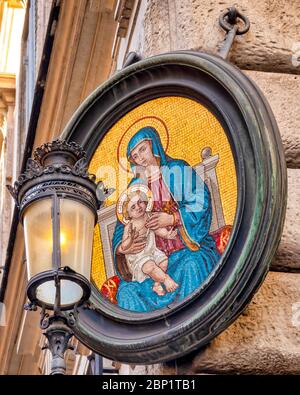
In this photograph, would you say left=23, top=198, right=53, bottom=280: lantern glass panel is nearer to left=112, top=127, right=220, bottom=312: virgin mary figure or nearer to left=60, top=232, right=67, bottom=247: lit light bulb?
left=60, top=232, right=67, bottom=247: lit light bulb

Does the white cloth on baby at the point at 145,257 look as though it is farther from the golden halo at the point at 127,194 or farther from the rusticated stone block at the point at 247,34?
the rusticated stone block at the point at 247,34

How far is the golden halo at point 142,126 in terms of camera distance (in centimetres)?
721

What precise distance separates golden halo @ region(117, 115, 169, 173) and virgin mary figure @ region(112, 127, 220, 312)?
0.03 m

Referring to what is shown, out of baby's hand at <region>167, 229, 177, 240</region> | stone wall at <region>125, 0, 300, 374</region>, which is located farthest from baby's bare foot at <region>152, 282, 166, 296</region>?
stone wall at <region>125, 0, 300, 374</region>

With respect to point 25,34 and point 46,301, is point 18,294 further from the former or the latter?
point 46,301

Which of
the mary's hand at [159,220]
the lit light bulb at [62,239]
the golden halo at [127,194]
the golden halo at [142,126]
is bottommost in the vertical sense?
the lit light bulb at [62,239]

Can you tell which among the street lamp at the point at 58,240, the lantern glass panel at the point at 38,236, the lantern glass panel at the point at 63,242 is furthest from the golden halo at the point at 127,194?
the lantern glass panel at the point at 38,236

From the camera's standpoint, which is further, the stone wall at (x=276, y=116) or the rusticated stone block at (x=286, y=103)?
the rusticated stone block at (x=286, y=103)

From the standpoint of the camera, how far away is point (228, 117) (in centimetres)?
680

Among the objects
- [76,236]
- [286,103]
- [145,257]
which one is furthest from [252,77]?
[76,236]

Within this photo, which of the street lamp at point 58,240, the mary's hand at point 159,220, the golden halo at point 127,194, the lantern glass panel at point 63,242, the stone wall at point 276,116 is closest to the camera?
the street lamp at point 58,240

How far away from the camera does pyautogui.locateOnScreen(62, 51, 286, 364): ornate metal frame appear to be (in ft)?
20.9

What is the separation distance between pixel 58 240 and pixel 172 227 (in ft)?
3.23

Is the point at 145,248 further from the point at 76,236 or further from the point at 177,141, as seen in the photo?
the point at 76,236
